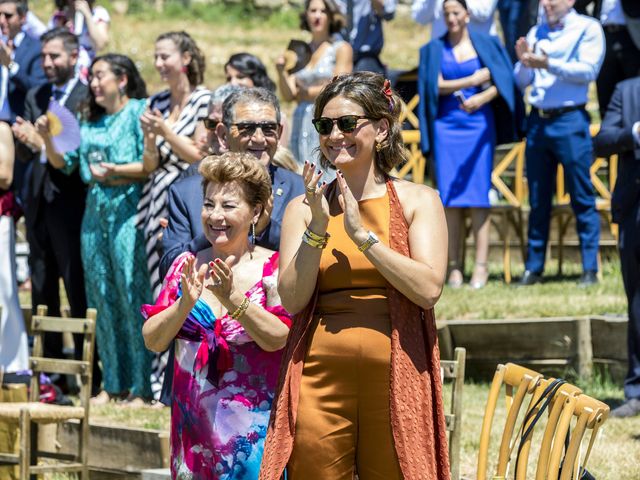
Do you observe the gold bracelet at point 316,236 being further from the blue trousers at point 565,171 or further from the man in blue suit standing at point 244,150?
the blue trousers at point 565,171

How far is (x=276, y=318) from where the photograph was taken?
5.14 m

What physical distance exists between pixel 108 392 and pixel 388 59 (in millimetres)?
10734

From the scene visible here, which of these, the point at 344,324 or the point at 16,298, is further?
the point at 16,298

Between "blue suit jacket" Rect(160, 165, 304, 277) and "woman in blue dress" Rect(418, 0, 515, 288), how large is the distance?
457 centimetres

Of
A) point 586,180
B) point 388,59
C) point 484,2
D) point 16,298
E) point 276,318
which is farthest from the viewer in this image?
point 388,59

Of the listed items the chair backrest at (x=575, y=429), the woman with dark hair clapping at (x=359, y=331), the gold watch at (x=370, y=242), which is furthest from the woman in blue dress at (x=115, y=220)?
the chair backrest at (x=575, y=429)

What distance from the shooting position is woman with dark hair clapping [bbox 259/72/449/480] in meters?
4.53

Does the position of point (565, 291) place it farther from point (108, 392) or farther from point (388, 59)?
point (388, 59)

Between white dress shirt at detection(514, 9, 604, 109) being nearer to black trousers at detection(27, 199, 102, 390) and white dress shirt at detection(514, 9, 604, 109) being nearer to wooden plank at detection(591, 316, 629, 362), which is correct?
wooden plank at detection(591, 316, 629, 362)

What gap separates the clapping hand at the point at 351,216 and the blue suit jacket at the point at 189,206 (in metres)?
1.59

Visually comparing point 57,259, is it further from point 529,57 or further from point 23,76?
point 529,57

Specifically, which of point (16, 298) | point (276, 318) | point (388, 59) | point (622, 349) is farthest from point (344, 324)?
point (388, 59)

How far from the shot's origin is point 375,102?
4.75 meters

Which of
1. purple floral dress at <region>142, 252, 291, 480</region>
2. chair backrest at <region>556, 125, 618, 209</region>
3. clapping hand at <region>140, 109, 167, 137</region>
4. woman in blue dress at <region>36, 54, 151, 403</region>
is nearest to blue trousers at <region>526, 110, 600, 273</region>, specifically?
chair backrest at <region>556, 125, 618, 209</region>
